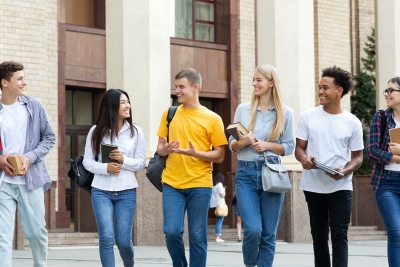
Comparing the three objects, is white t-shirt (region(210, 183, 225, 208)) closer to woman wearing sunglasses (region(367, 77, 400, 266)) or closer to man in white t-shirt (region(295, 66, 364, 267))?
man in white t-shirt (region(295, 66, 364, 267))

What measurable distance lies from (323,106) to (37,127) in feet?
8.94

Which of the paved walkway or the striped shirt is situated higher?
the striped shirt

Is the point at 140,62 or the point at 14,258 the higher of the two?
the point at 140,62

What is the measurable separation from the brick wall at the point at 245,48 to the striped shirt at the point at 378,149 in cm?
1833

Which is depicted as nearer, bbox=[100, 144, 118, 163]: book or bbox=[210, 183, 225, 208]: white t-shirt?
bbox=[100, 144, 118, 163]: book

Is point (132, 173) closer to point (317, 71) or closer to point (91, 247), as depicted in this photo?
point (91, 247)

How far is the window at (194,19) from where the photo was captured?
2667 cm

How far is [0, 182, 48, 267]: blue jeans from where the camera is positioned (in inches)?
326

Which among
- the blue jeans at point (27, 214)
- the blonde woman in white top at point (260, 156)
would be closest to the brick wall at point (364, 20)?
the blonde woman in white top at point (260, 156)

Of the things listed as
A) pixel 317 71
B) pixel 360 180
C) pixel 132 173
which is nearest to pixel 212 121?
pixel 132 173

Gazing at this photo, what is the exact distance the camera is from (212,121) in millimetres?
8773

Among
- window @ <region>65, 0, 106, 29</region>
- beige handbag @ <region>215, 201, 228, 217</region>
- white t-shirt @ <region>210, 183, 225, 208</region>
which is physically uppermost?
window @ <region>65, 0, 106, 29</region>

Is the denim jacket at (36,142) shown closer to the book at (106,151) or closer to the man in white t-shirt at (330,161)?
the book at (106,151)

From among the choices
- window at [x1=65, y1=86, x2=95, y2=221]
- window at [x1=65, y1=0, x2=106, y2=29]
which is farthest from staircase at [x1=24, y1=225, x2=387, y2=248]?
window at [x1=65, y1=0, x2=106, y2=29]
